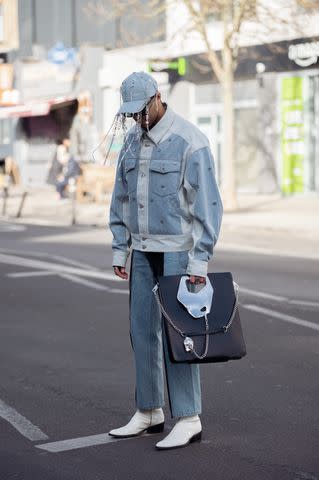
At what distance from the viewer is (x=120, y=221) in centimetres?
596

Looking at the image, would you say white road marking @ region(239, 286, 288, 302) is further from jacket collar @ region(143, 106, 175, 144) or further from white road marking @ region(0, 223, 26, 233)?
white road marking @ region(0, 223, 26, 233)

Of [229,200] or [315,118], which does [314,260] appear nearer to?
[229,200]

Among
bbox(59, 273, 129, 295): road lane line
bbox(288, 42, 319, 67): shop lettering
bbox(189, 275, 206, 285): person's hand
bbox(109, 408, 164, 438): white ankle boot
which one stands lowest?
bbox(59, 273, 129, 295): road lane line

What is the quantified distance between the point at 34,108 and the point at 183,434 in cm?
3676

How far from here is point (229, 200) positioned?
2455 centimetres

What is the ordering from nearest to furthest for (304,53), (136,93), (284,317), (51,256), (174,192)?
(136,93)
(174,192)
(284,317)
(51,256)
(304,53)

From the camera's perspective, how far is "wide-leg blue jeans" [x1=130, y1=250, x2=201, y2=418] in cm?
575

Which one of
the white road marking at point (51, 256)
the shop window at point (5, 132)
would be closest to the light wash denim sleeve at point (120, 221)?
the white road marking at point (51, 256)

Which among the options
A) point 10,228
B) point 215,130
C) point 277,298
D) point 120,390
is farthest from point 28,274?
point 215,130

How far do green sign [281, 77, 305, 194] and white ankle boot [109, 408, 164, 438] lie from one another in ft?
82.5

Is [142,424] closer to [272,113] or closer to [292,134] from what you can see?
[292,134]

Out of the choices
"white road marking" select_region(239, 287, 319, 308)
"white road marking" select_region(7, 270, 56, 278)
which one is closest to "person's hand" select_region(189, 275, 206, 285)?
"white road marking" select_region(239, 287, 319, 308)

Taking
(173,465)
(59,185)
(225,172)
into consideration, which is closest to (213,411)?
(173,465)

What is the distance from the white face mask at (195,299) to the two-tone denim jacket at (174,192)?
78 millimetres
